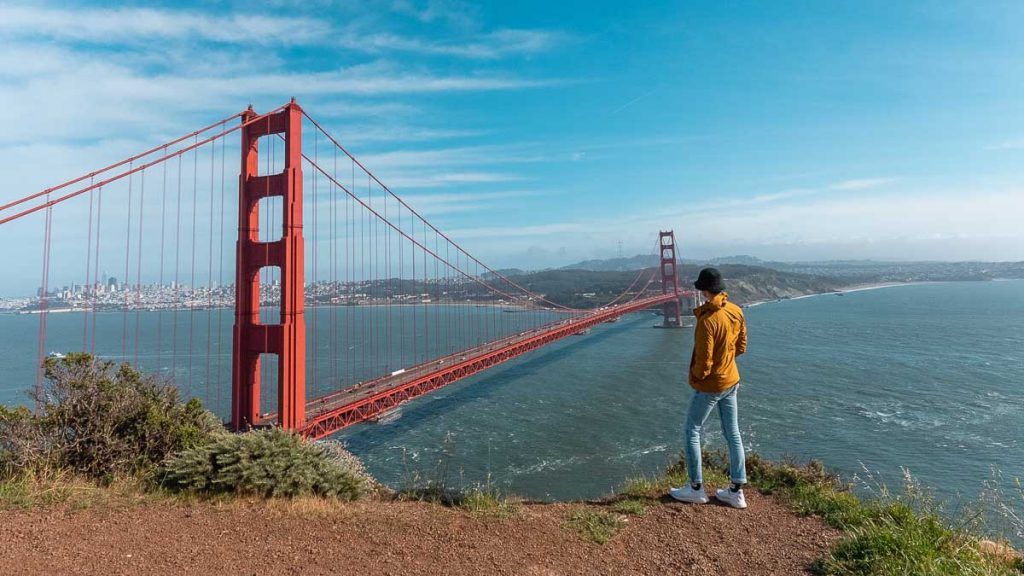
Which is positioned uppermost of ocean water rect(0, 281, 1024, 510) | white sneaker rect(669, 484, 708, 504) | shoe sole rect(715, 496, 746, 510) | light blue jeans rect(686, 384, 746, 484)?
light blue jeans rect(686, 384, 746, 484)

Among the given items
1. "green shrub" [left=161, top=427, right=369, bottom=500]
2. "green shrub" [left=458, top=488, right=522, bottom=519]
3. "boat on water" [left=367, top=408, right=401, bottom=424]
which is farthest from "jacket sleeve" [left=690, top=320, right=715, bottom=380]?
"boat on water" [left=367, top=408, right=401, bottom=424]

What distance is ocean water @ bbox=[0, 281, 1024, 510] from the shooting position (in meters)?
14.6

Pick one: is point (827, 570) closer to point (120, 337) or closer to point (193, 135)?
point (193, 135)

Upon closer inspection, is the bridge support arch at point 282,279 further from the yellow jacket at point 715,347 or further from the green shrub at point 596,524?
the yellow jacket at point 715,347

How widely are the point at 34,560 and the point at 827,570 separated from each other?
464 centimetres

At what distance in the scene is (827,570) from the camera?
2982 mm

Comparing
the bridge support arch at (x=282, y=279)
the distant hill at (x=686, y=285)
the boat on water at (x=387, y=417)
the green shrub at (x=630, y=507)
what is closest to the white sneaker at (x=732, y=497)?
the green shrub at (x=630, y=507)

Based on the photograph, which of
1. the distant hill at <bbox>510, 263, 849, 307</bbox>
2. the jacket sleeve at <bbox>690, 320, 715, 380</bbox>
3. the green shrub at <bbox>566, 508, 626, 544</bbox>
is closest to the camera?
the green shrub at <bbox>566, 508, 626, 544</bbox>

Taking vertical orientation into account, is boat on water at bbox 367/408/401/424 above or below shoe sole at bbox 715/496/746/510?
below

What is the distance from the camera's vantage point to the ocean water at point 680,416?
47.9ft

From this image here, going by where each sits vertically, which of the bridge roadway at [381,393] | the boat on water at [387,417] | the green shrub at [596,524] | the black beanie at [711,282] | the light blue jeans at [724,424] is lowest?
the boat on water at [387,417]

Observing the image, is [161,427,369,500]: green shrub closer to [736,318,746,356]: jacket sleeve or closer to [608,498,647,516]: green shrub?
[608,498,647,516]: green shrub

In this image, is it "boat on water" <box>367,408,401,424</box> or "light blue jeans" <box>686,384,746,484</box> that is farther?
"boat on water" <box>367,408,401,424</box>

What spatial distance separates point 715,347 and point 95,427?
5931 millimetres
